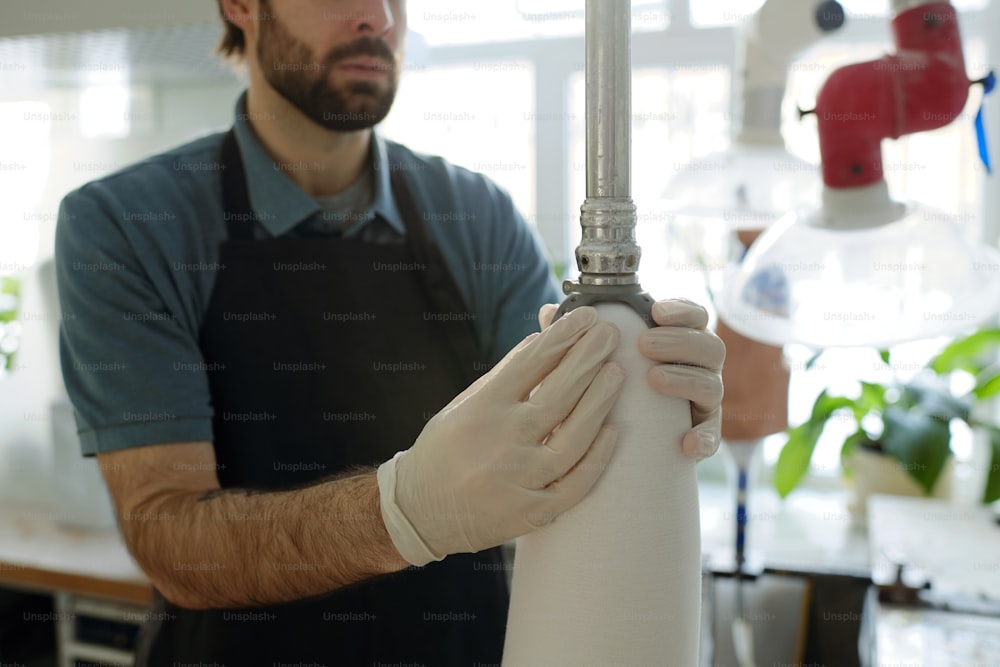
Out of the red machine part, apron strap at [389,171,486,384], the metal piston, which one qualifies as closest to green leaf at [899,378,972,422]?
apron strap at [389,171,486,384]

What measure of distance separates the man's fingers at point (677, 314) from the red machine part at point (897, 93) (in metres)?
0.19

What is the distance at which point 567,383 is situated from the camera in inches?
23.6

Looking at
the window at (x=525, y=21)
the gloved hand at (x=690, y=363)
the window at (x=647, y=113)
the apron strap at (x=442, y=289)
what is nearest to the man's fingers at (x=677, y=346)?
the gloved hand at (x=690, y=363)

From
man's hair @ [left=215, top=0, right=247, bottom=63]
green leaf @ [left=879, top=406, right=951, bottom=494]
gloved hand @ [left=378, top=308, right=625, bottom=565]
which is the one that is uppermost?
man's hair @ [left=215, top=0, right=247, bottom=63]

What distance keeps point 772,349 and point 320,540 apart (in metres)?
1.04

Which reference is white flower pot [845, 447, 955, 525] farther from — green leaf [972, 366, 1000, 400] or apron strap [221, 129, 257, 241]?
apron strap [221, 129, 257, 241]

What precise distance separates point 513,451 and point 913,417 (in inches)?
65.3

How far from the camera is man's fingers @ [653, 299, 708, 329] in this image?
626mm

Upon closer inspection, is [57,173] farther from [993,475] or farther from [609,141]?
[993,475]

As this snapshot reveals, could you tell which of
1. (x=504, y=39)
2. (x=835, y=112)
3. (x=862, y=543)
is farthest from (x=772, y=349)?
(x=504, y=39)

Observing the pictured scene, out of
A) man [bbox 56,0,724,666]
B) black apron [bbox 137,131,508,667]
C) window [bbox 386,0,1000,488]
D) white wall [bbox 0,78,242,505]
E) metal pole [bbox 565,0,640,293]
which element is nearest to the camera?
metal pole [bbox 565,0,640,293]

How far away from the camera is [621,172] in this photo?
556mm

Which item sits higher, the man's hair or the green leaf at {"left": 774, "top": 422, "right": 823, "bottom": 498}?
the man's hair

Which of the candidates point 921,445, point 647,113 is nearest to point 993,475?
point 921,445
